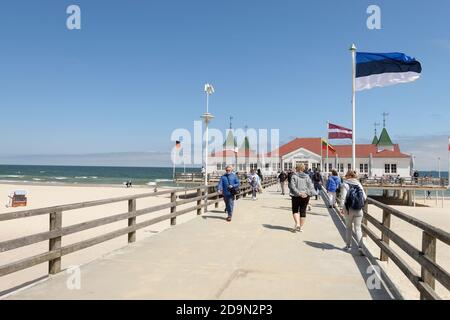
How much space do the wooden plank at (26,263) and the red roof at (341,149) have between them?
5467cm

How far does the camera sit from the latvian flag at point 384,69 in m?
14.0

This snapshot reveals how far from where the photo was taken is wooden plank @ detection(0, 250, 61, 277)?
16.2 feet

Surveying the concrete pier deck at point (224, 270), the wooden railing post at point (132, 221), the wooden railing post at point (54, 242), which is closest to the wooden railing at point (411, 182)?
the concrete pier deck at point (224, 270)

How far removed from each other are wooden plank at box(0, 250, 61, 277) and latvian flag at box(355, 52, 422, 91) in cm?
1239

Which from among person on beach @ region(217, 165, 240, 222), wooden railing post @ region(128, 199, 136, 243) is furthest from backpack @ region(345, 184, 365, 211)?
person on beach @ region(217, 165, 240, 222)

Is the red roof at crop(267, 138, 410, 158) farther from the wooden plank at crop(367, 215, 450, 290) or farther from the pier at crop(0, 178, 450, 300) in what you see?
the wooden plank at crop(367, 215, 450, 290)

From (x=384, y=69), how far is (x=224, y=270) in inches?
441

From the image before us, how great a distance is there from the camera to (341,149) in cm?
6303

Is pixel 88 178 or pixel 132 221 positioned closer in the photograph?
pixel 132 221

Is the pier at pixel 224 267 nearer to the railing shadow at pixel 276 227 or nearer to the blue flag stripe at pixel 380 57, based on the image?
the railing shadow at pixel 276 227

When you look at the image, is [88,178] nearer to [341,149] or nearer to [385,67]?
[341,149]

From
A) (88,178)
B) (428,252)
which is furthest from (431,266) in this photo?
(88,178)
